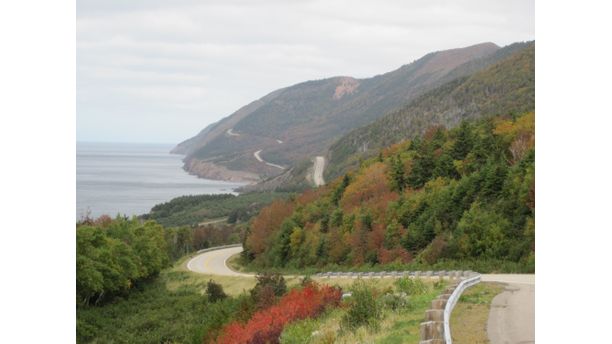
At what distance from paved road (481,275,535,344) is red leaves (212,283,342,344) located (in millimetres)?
3930

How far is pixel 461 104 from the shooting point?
319 ft

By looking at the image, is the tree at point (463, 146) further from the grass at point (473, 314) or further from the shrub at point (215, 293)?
the grass at point (473, 314)

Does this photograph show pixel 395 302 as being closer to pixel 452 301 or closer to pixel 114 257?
pixel 452 301

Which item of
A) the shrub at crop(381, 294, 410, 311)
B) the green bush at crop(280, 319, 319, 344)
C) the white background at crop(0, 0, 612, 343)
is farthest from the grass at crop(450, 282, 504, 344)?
the white background at crop(0, 0, 612, 343)

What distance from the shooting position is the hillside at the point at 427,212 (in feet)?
90.5

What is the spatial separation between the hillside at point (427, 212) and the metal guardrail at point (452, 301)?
6.30 meters
